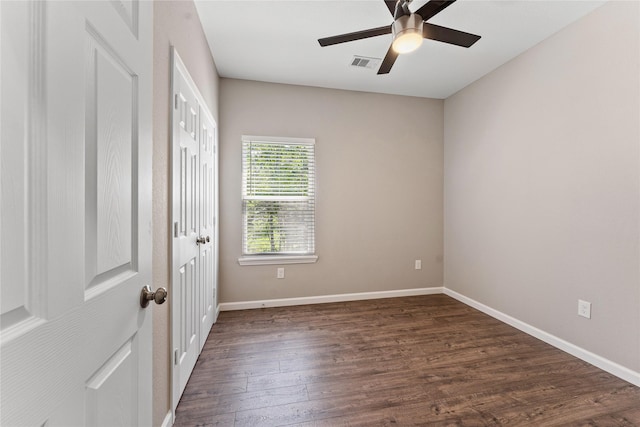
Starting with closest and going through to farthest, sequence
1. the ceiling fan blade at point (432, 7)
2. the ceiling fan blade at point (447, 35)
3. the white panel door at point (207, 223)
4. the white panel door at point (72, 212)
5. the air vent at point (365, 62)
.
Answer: the white panel door at point (72, 212)
the ceiling fan blade at point (432, 7)
the ceiling fan blade at point (447, 35)
the white panel door at point (207, 223)
the air vent at point (365, 62)

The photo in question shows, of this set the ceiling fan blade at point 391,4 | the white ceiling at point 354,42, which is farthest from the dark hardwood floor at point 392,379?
the white ceiling at point 354,42

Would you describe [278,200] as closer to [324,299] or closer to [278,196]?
[278,196]

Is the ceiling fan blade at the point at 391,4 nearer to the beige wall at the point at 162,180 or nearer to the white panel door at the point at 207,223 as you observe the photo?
the beige wall at the point at 162,180

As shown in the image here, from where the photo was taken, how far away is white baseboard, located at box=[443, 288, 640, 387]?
191 centimetres

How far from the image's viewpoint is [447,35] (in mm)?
1786

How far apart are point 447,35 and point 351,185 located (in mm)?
1949

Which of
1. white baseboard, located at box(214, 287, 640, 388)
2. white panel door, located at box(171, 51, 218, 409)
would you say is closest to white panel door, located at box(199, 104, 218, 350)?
white panel door, located at box(171, 51, 218, 409)

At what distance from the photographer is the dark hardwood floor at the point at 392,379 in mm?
1584

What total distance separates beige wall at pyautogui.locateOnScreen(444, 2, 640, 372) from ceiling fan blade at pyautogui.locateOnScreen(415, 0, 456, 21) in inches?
58.8

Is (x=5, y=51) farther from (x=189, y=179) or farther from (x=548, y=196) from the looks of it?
(x=548, y=196)

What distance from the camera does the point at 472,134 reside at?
130 inches

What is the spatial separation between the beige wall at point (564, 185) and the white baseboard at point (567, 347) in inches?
1.8

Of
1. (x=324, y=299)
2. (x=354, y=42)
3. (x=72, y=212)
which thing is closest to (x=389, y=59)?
(x=354, y=42)

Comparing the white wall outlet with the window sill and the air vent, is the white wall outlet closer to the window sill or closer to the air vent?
the window sill
